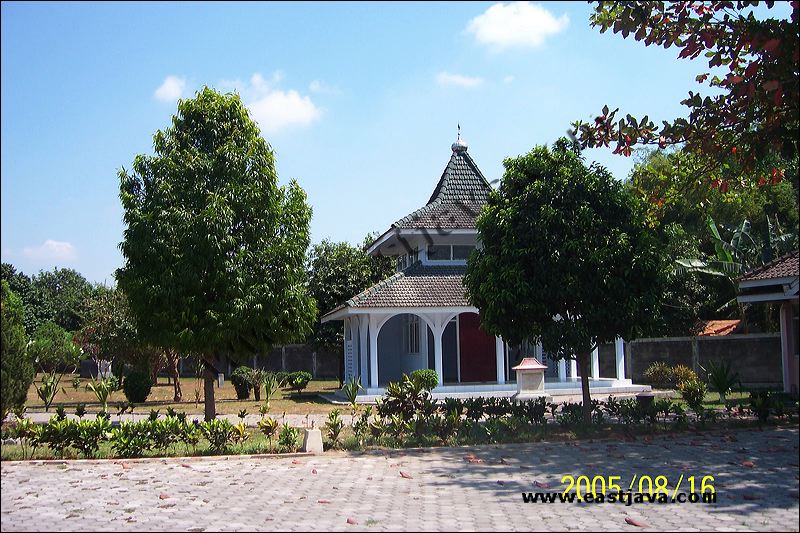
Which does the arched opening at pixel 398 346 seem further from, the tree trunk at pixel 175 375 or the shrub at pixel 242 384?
the tree trunk at pixel 175 375

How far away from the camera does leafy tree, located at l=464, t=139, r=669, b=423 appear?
1434cm

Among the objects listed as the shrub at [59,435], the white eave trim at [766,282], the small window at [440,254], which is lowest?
the shrub at [59,435]

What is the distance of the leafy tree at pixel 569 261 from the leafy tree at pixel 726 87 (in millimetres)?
1096

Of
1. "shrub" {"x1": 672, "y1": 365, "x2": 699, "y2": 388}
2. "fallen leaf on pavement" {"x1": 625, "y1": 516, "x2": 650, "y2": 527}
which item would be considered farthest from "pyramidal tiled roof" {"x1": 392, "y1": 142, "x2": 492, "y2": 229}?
"fallen leaf on pavement" {"x1": 625, "y1": 516, "x2": 650, "y2": 527}

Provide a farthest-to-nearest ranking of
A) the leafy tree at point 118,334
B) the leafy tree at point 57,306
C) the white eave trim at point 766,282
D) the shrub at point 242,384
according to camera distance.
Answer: the leafy tree at point 57,306
the leafy tree at point 118,334
the shrub at point 242,384
the white eave trim at point 766,282

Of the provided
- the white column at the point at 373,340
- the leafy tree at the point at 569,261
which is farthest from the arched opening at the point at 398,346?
the leafy tree at the point at 569,261

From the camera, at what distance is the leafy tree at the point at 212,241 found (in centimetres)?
1623

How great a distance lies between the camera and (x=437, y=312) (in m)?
24.7

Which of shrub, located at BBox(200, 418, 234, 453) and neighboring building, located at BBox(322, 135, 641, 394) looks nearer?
shrub, located at BBox(200, 418, 234, 453)

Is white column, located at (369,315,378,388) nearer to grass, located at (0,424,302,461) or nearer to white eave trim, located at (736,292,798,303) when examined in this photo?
white eave trim, located at (736,292,798,303)

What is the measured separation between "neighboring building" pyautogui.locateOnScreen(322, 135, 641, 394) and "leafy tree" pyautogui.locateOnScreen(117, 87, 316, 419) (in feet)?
24.5

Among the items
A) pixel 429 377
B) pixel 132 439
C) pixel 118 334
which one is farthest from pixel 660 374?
pixel 132 439

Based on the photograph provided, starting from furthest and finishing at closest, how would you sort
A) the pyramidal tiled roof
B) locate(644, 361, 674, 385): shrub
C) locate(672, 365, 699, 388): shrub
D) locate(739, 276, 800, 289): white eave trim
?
locate(644, 361, 674, 385): shrub → locate(672, 365, 699, 388): shrub → the pyramidal tiled roof → locate(739, 276, 800, 289): white eave trim

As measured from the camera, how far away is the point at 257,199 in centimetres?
1669
